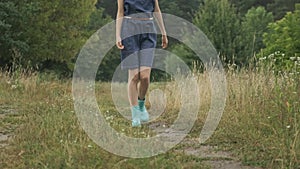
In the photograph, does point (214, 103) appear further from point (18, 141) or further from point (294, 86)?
point (18, 141)

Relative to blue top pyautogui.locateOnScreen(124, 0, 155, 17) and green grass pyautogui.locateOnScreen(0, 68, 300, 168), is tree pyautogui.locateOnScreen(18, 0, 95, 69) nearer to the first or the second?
blue top pyautogui.locateOnScreen(124, 0, 155, 17)

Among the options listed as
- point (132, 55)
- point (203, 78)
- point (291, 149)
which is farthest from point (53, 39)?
point (291, 149)

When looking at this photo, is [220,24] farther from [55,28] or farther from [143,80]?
[143,80]

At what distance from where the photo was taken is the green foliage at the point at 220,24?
35125 mm

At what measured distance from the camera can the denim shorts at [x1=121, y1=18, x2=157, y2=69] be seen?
14.5ft

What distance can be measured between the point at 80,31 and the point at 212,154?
2377cm

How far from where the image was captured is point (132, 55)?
14.5 ft

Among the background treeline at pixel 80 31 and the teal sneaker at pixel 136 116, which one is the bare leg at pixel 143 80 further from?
the background treeline at pixel 80 31

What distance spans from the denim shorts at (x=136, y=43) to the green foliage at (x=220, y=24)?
3009 cm

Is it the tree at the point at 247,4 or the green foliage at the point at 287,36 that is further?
the tree at the point at 247,4

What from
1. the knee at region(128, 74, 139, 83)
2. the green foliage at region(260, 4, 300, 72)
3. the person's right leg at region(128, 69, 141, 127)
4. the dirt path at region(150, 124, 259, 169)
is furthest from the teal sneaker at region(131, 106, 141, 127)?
the green foliage at region(260, 4, 300, 72)

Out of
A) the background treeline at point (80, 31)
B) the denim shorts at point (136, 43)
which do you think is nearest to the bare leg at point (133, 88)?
the denim shorts at point (136, 43)

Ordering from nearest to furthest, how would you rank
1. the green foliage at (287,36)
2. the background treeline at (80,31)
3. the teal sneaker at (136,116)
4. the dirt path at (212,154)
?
the dirt path at (212,154) < the teal sneaker at (136,116) < the background treeline at (80,31) < the green foliage at (287,36)

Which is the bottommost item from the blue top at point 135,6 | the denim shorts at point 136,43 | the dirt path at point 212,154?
the dirt path at point 212,154
